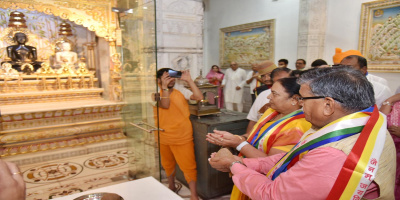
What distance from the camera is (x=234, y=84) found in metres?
6.87

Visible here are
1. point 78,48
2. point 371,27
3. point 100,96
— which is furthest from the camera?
point 78,48

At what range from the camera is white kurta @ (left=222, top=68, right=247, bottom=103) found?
6.82m

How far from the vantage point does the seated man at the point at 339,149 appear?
3.14 feet

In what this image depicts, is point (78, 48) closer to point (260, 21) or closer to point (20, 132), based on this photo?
point (20, 132)

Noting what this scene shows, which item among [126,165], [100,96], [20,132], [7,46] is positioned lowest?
[126,165]

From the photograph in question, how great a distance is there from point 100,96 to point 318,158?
19.0 ft

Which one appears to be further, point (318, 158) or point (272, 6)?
point (272, 6)

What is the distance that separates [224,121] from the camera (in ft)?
9.34

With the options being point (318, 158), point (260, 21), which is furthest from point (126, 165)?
point (260, 21)

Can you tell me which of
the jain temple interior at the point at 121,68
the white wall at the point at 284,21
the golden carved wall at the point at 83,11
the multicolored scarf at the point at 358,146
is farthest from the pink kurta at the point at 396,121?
the golden carved wall at the point at 83,11

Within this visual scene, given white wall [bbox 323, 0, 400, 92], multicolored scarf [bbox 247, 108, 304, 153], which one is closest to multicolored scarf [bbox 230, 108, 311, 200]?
multicolored scarf [bbox 247, 108, 304, 153]

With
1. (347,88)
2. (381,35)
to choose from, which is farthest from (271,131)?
(381,35)

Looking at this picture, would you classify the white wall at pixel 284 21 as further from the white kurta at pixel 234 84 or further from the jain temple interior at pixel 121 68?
the white kurta at pixel 234 84

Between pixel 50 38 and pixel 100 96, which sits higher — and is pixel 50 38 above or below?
above
